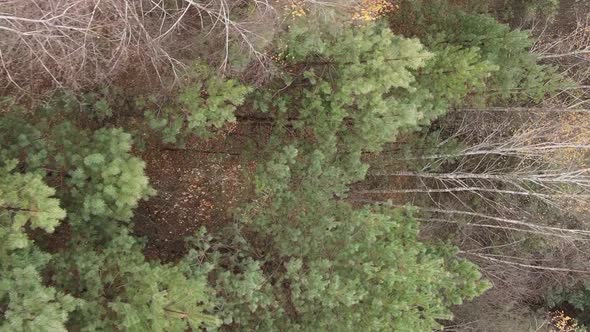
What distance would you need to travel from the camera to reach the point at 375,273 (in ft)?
31.1

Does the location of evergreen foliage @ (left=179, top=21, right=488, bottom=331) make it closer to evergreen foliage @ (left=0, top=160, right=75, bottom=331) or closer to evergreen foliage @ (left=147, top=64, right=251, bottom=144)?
evergreen foliage @ (left=147, top=64, right=251, bottom=144)

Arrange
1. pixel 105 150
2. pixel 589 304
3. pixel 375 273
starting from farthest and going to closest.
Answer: pixel 589 304, pixel 375 273, pixel 105 150

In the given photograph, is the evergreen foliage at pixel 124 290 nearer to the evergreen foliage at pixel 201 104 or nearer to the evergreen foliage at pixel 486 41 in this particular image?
the evergreen foliage at pixel 201 104

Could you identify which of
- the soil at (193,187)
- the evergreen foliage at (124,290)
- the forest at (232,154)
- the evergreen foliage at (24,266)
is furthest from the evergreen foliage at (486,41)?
the evergreen foliage at (24,266)

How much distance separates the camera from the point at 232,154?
34.4ft

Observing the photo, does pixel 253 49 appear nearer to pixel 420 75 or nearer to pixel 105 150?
pixel 105 150

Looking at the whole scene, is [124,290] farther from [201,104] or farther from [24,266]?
[201,104]

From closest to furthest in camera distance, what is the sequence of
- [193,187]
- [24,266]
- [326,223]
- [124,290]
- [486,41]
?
1. [24,266]
2. [124,290]
3. [326,223]
4. [193,187]
5. [486,41]

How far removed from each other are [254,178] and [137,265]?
2.99 meters

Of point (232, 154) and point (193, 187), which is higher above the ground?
point (232, 154)

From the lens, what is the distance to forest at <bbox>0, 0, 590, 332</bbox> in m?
7.06

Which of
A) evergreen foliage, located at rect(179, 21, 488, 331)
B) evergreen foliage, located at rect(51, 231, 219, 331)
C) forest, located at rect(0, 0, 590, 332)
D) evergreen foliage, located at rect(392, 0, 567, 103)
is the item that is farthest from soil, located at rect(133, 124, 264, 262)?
evergreen foliage, located at rect(392, 0, 567, 103)

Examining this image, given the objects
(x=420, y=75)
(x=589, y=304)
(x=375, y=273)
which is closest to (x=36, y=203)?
(x=375, y=273)

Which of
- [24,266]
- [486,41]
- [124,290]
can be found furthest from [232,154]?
[486,41]
